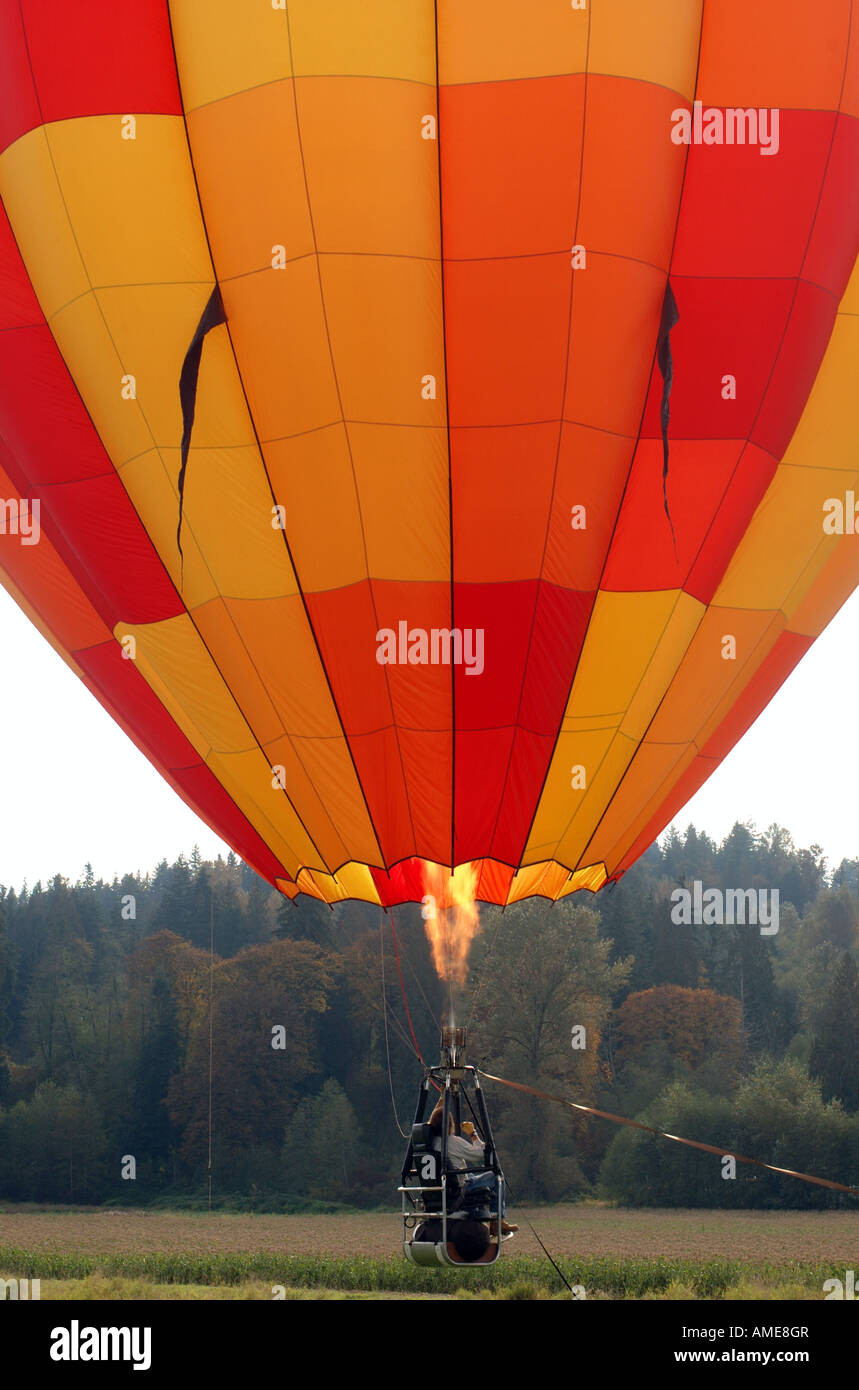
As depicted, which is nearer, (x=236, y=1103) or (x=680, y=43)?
(x=680, y=43)

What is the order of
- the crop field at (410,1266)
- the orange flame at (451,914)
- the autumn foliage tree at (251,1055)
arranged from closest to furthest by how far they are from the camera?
the orange flame at (451,914) < the crop field at (410,1266) < the autumn foliage tree at (251,1055)

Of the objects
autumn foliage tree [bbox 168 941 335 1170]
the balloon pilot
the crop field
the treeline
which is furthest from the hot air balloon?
autumn foliage tree [bbox 168 941 335 1170]

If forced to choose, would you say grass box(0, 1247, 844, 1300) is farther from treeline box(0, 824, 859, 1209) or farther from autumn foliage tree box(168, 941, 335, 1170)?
autumn foliage tree box(168, 941, 335, 1170)

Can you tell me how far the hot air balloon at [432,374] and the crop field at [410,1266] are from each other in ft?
57.8

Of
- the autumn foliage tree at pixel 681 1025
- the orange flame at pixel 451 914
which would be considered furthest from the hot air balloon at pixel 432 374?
the autumn foliage tree at pixel 681 1025

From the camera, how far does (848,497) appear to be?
26.4 ft

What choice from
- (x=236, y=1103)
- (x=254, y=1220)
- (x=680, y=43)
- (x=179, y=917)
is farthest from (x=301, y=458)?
(x=179, y=917)

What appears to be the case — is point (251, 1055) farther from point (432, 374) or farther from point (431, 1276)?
point (432, 374)

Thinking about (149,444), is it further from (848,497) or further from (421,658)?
(848,497)

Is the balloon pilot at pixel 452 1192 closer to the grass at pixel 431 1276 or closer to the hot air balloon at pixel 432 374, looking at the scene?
the hot air balloon at pixel 432 374

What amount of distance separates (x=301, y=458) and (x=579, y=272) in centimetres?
160

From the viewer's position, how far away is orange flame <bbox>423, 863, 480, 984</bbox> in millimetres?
7824

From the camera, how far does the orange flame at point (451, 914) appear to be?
782 centimetres

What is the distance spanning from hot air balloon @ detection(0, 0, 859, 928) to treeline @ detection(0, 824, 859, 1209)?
87.4ft
